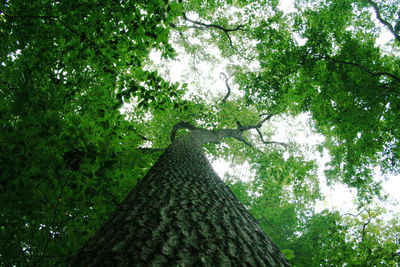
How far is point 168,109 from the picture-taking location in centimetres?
945

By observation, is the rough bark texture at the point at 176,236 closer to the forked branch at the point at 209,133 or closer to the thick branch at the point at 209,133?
the forked branch at the point at 209,133

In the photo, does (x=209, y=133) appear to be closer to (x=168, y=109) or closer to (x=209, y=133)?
(x=209, y=133)

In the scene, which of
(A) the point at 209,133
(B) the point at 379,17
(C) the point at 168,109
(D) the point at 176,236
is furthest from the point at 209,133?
(B) the point at 379,17

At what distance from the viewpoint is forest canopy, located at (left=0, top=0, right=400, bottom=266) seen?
259 cm

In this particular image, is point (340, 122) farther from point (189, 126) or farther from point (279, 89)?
point (189, 126)

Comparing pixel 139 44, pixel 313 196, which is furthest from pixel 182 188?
pixel 313 196

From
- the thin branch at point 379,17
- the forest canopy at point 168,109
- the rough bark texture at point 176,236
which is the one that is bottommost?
the rough bark texture at point 176,236

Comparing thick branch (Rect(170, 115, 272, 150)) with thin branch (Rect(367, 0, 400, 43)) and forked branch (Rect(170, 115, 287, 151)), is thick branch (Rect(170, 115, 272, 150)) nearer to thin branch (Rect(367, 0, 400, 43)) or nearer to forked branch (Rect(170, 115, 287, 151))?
forked branch (Rect(170, 115, 287, 151))

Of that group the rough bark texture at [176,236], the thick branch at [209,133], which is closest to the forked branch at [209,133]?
the thick branch at [209,133]

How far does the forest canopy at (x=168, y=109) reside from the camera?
259 centimetres

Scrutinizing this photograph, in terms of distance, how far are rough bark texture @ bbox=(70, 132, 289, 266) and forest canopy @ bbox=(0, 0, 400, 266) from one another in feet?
2.66

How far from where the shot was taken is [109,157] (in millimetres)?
2520

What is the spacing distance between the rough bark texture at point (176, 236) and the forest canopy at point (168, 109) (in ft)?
2.66

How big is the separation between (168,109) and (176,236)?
8.39 metres
